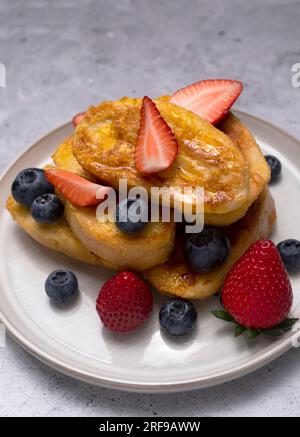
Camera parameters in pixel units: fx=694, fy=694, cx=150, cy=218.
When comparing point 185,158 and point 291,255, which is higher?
point 185,158

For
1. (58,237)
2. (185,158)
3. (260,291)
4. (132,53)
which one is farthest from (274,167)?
(132,53)

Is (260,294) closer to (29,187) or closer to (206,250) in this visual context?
(206,250)

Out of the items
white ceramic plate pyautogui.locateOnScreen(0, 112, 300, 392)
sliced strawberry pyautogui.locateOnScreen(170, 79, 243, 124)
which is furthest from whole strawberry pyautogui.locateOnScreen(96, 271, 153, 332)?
sliced strawberry pyautogui.locateOnScreen(170, 79, 243, 124)

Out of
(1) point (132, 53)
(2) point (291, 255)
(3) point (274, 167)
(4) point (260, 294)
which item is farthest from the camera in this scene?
(1) point (132, 53)

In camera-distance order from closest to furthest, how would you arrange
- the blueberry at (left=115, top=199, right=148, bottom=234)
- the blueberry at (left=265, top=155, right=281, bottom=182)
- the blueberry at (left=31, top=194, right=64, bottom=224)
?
the blueberry at (left=115, top=199, right=148, bottom=234), the blueberry at (left=31, top=194, right=64, bottom=224), the blueberry at (left=265, top=155, right=281, bottom=182)

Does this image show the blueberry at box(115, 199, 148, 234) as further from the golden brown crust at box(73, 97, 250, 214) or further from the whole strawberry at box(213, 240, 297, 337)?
the whole strawberry at box(213, 240, 297, 337)

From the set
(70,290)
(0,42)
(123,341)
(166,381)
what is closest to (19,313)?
(70,290)

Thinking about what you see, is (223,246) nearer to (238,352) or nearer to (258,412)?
(238,352)
